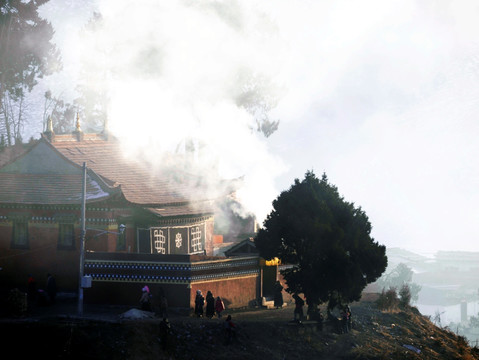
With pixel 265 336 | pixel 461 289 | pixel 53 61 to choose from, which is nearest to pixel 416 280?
pixel 461 289

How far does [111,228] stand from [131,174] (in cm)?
823

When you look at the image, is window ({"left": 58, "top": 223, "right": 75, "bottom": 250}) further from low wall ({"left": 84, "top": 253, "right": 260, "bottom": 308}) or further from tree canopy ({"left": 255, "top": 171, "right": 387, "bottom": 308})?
tree canopy ({"left": 255, "top": 171, "right": 387, "bottom": 308})

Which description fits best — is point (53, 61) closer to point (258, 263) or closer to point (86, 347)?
point (258, 263)

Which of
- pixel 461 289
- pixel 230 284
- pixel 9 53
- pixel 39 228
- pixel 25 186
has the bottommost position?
pixel 461 289

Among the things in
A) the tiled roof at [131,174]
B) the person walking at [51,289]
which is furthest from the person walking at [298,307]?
the tiled roof at [131,174]

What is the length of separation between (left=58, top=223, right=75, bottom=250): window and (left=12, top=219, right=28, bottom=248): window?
240 centimetres

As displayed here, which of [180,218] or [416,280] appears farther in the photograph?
[416,280]

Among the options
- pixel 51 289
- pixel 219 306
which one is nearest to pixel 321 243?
pixel 219 306

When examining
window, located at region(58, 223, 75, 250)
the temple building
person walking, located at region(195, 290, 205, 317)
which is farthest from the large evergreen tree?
person walking, located at region(195, 290, 205, 317)

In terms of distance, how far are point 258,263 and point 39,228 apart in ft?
42.8

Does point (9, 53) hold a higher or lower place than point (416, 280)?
higher

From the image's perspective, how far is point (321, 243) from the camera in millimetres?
31625

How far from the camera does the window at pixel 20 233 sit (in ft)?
131

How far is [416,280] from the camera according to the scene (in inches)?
5325
